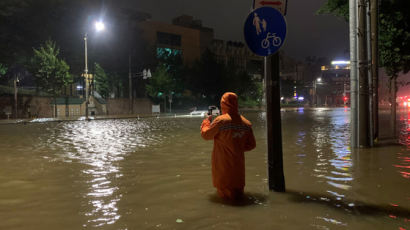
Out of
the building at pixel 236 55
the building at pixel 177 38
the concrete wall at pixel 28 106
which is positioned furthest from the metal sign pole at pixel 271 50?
the building at pixel 236 55

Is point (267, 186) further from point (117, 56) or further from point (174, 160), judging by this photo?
point (117, 56)

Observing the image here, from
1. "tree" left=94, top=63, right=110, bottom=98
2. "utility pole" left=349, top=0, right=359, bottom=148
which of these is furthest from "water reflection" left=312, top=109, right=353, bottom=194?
"tree" left=94, top=63, right=110, bottom=98

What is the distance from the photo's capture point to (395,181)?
268 inches

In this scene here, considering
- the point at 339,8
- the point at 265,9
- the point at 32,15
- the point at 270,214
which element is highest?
Result: the point at 32,15

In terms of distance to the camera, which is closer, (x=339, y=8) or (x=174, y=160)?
(x=174, y=160)

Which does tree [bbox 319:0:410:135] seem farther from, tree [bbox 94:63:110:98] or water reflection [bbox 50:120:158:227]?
tree [bbox 94:63:110:98]

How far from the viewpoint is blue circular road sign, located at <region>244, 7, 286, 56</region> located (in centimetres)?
529

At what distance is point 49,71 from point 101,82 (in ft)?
40.1

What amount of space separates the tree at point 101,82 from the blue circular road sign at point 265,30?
159 feet

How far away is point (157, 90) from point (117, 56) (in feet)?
26.4

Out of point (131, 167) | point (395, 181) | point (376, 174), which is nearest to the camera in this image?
point (395, 181)

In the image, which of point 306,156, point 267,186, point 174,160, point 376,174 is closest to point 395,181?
point 376,174

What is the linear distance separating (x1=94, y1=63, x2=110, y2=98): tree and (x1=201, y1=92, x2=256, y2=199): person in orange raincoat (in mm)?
48939

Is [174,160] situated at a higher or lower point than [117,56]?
lower
